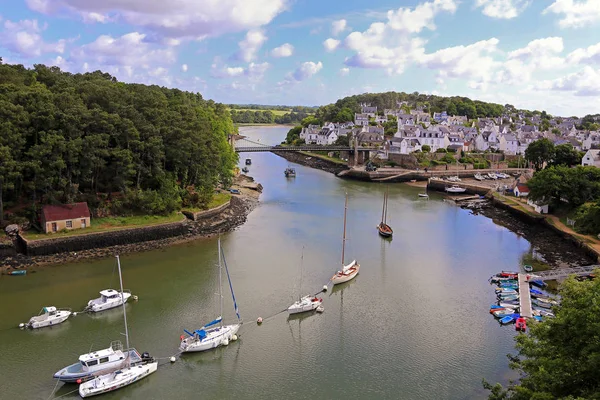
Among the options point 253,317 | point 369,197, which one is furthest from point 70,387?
point 369,197

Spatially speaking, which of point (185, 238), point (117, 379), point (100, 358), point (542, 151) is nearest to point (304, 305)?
point (117, 379)

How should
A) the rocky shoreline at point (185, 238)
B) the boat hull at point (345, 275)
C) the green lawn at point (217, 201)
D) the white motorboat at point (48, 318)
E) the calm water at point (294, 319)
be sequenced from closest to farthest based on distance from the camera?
the calm water at point (294, 319) → the white motorboat at point (48, 318) → the boat hull at point (345, 275) → the rocky shoreline at point (185, 238) → the green lawn at point (217, 201)

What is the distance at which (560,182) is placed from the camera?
118 ft

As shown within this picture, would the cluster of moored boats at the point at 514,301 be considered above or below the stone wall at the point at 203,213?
below

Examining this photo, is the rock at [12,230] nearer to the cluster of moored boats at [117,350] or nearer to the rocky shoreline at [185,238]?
the rocky shoreline at [185,238]

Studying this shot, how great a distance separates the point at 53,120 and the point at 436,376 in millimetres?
26042

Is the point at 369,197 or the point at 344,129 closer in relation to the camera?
the point at 369,197

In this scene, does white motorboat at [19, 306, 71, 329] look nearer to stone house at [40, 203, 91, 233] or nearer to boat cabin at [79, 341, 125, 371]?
boat cabin at [79, 341, 125, 371]

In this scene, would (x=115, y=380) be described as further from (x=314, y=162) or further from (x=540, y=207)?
(x=314, y=162)

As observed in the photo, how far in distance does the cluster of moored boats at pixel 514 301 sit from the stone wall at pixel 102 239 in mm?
20339

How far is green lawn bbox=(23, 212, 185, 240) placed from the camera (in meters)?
28.2

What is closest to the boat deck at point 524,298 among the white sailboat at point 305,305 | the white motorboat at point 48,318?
the white sailboat at point 305,305

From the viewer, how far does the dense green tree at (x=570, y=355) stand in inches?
392

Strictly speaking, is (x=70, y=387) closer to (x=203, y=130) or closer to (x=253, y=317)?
(x=253, y=317)
